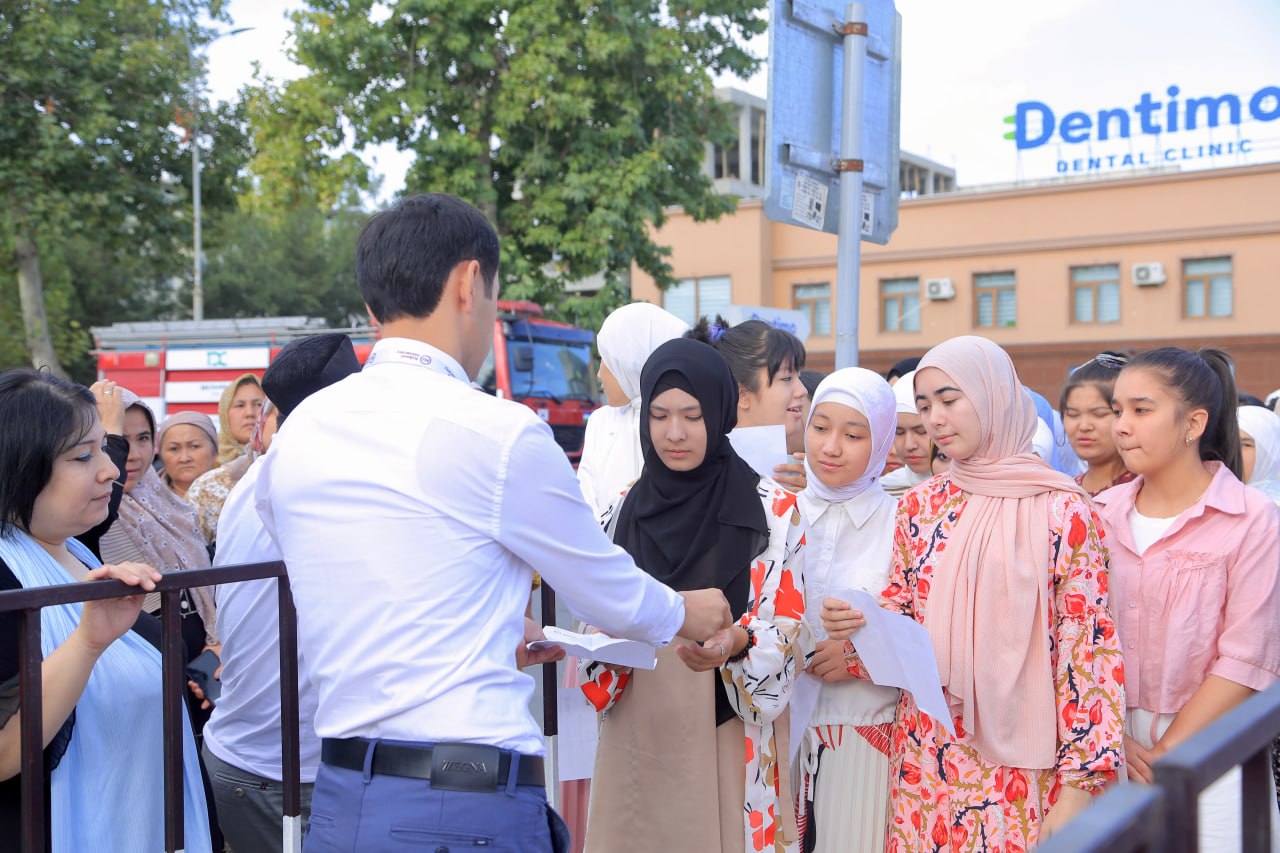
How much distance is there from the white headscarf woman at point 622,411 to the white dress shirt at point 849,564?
2.74 feet

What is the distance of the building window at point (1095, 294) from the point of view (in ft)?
88.6

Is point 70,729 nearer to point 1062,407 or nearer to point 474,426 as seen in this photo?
point 474,426

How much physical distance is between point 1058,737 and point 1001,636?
0.86ft

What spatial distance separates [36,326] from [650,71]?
11657 mm

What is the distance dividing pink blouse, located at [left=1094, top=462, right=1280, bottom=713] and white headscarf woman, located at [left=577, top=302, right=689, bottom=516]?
1667mm

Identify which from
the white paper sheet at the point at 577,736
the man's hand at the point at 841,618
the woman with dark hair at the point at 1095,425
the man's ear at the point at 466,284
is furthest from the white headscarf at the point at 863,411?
the man's ear at the point at 466,284

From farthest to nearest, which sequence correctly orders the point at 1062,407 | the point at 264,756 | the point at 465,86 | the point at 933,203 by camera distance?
1. the point at 933,203
2. the point at 465,86
3. the point at 1062,407
4. the point at 264,756

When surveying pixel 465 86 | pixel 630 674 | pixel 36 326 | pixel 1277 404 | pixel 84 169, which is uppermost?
pixel 465 86

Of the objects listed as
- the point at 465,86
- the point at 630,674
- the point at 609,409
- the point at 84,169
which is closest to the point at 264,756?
the point at 630,674

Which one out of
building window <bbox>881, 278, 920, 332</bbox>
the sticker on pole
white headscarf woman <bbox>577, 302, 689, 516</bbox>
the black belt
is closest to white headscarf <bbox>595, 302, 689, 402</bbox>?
white headscarf woman <bbox>577, 302, 689, 516</bbox>

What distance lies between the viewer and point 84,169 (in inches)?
746

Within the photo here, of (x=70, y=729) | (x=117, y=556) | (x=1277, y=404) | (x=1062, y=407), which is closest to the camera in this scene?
(x=70, y=729)

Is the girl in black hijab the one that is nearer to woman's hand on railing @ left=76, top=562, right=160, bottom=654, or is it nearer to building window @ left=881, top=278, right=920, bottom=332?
woman's hand on railing @ left=76, top=562, right=160, bottom=654

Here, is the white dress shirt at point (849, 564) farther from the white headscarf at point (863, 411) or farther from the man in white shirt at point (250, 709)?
the man in white shirt at point (250, 709)
